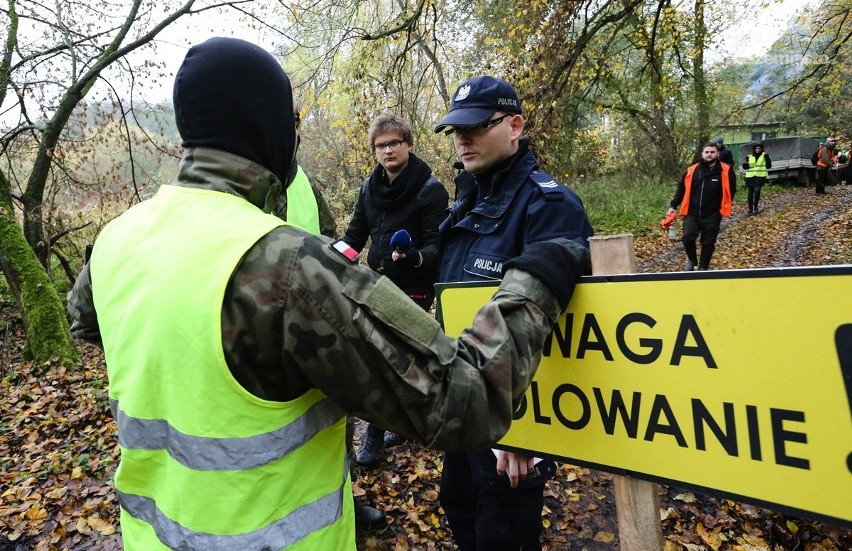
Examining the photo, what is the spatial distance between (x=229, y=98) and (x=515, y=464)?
4.95ft

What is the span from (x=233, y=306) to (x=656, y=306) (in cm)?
116

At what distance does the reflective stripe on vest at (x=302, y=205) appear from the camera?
7.42ft

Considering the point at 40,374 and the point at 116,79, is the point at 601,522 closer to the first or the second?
the point at 40,374

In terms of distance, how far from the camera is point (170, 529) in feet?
3.69

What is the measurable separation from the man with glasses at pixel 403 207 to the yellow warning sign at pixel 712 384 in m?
1.74

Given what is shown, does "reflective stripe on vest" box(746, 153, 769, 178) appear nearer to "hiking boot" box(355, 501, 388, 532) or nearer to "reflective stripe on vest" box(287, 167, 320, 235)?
"hiking boot" box(355, 501, 388, 532)

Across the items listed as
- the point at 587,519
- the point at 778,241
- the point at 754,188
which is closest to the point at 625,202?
the point at 754,188

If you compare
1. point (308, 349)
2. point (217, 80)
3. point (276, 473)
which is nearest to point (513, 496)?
point (276, 473)

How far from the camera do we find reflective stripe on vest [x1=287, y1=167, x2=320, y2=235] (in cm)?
226

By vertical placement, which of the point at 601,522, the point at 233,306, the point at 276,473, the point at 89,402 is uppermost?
the point at 233,306

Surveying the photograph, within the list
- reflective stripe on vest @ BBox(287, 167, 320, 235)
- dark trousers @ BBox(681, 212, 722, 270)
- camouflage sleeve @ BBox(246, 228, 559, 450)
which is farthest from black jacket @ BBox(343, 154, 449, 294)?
dark trousers @ BBox(681, 212, 722, 270)

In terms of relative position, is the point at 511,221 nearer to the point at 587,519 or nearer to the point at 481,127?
the point at 481,127

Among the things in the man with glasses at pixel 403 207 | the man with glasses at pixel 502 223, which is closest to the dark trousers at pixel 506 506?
the man with glasses at pixel 502 223

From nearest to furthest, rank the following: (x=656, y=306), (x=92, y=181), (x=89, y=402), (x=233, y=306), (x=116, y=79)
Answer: (x=233, y=306) → (x=656, y=306) → (x=89, y=402) → (x=116, y=79) → (x=92, y=181)
